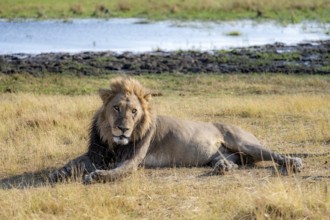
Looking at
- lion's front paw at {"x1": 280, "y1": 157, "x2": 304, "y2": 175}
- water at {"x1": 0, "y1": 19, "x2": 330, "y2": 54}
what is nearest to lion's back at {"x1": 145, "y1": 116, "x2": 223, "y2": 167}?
lion's front paw at {"x1": 280, "y1": 157, "x2": 304, "y2": 175}

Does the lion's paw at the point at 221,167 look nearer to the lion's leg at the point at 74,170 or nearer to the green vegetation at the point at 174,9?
the lion's leg at the point at 74,170

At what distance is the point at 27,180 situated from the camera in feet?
28.1

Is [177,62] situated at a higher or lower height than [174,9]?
lower

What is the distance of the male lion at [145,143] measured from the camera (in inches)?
334

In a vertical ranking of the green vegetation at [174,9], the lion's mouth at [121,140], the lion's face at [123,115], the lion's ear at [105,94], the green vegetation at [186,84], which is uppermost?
the lion's ear at [105,94]

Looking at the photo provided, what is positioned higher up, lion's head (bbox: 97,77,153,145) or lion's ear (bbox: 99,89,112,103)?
lion's ear (bbox: 99,89,112,103)

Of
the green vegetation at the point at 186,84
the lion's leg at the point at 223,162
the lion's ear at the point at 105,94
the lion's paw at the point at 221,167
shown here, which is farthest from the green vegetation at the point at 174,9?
the lion's paw at the point at 221,167

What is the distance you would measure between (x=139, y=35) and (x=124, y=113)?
26633 mm

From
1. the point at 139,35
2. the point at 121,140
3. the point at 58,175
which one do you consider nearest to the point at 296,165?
the point at 121,140

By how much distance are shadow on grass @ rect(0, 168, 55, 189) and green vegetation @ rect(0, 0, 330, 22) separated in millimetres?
32903

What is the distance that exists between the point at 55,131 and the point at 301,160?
13.8 ft

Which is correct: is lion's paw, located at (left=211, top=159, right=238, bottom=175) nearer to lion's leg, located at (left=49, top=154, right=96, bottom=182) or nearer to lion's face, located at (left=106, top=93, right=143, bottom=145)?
lion's face, located at (left=106, top=93, right=143, bottom=145)

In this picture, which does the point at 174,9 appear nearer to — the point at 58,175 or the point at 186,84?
the point at 186,84

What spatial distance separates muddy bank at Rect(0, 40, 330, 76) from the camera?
22.9 meters
